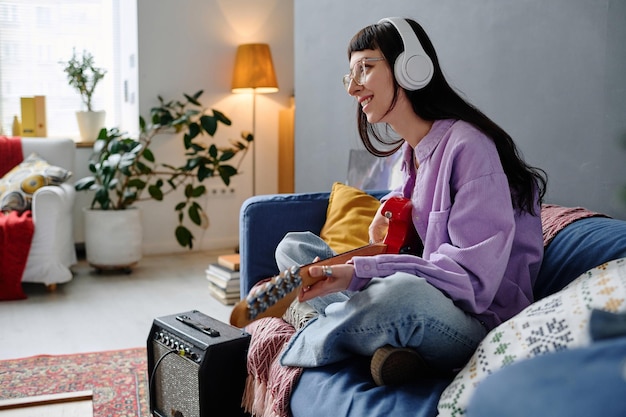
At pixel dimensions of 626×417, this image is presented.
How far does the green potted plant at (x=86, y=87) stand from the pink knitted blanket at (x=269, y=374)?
3.30m

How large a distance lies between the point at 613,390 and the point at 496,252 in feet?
2.53

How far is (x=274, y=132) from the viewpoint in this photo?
17.3ft

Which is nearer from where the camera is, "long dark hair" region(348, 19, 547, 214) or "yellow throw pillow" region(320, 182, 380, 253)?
"long dark hair" region(348, 19, 547, 214)

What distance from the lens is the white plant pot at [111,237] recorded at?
4.10 m

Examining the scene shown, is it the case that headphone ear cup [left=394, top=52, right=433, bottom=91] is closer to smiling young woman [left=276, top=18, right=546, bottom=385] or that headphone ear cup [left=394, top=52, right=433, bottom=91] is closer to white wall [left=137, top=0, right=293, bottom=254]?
smiling young woman [left=276, top=18, right=546, bottom=385]

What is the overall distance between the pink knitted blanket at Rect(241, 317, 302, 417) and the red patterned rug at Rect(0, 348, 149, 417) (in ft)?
1.80

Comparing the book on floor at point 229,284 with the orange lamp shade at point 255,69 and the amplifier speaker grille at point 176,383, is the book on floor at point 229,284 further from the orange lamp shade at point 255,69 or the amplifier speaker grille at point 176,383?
the orange lamp shade at point 255,69

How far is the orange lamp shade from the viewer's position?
4.80m

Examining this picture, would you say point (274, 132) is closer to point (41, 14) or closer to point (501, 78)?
point (41, 14)

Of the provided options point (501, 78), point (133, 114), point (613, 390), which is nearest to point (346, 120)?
point (501, 78)

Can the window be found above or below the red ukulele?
above

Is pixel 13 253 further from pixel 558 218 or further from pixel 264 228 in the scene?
pixel 558 218

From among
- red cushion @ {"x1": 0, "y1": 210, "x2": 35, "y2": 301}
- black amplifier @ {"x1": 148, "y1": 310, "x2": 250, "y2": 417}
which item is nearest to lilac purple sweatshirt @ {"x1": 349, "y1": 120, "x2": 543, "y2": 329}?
black amplifier @ {"x1": 148, "y1": 310, "x2": 250, "y2": 417}

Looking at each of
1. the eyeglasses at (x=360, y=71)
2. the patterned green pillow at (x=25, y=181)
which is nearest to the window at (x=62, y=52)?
the patterned green pillow at (x=25, y=181)
